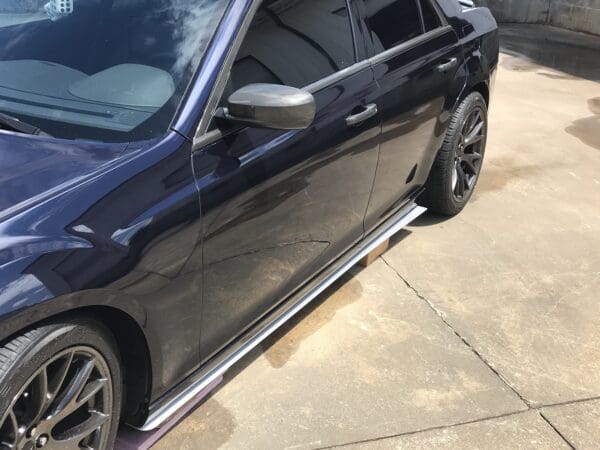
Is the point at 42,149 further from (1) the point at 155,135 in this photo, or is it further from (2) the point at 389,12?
(2) the point at 389,12

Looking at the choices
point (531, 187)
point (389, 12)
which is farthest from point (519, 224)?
point (389, 12)

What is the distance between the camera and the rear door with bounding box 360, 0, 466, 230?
10.7 ft

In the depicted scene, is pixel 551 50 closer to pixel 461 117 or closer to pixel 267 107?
pixel 461 117

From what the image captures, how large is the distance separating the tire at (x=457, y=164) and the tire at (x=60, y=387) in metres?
2.68

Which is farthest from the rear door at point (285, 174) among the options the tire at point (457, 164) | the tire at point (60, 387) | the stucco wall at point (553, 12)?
the stucco wall at point (553, 12)

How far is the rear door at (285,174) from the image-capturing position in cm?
231

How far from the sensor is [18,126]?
2180 millimetres

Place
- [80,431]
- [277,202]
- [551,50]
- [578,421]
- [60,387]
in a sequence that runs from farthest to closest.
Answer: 1. [551,50]
2. [578,421]
3. [277,202]
4. [80,431]
5. [60,387]

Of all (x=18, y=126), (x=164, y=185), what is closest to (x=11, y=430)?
(x=164, y=185)

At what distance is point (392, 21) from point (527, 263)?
166 cm

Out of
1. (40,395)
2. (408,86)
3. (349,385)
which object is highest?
(408,86)

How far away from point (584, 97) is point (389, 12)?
5.37 metres

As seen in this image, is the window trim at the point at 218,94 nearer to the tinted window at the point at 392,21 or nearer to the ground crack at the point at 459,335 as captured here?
the tinted window at the point at 392,21

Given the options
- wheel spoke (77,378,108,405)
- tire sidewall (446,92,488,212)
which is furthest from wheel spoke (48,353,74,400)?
tire sidewall (446,92,488,212)
